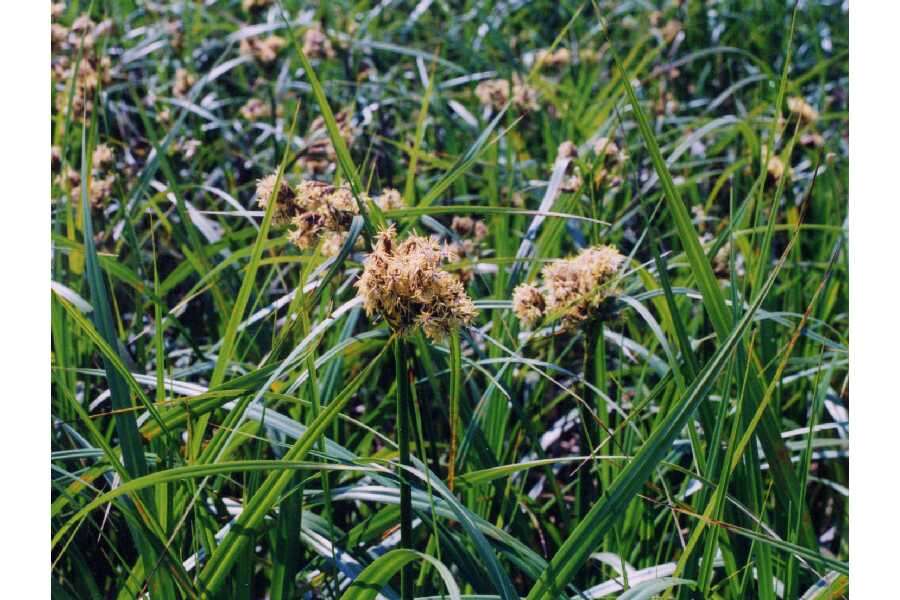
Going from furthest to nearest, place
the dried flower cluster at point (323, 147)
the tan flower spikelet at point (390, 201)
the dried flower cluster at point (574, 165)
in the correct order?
the dried flower cluster at point (323, 147), the dried flower cluster at point (574, 165), the tan flower spikelet at point (390, 201)

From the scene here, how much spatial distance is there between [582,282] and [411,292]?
0.41 meters

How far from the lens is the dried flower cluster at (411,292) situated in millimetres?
754

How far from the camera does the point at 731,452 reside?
0.93 metres

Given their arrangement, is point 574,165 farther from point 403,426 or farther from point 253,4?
point 253,4

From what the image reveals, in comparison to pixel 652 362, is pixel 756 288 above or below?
above

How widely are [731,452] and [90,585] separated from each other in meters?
0.77

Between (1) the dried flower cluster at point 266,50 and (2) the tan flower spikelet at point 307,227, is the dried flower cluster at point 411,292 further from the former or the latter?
(1) the dried flower cluster at point 266,50

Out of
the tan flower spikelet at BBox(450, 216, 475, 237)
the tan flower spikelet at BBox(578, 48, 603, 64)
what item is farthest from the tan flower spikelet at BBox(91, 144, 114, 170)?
the tan flower spikelet at BBox(578, 48, 603, 64)

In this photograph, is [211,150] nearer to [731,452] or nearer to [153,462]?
[153,462]

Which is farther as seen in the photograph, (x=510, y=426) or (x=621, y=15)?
(x=621, y=15)

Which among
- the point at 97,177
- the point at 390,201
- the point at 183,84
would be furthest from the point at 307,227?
the point at 183,84

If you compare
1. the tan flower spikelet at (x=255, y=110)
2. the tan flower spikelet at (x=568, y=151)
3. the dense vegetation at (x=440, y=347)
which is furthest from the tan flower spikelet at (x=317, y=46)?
the tan flower spikelet at (x=568, y=151)

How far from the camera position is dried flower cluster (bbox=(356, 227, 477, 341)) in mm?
754
